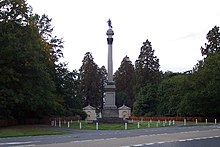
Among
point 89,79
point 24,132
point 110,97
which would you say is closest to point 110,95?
point 110,97

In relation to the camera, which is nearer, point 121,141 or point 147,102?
point 121,141

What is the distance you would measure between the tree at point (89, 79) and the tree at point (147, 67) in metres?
19.9

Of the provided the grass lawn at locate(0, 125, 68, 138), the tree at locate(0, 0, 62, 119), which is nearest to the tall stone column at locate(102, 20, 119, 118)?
the tree at locate(0, 0, 62, 119)

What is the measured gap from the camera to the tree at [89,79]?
115688 millimetres

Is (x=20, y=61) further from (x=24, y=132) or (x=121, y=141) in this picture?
(x=121, y=141)

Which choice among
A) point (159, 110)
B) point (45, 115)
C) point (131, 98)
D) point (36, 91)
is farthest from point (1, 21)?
point (131, 98)

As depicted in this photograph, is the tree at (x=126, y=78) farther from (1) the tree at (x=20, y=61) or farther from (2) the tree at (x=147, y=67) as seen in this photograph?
(1) the tree at (x=20, y=61)

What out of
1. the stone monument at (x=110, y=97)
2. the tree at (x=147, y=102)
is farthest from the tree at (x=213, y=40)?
the stone monument at (x=110, y=97)

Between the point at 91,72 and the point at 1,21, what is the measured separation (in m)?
75.4

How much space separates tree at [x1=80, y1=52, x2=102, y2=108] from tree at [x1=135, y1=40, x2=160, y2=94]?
19.9m

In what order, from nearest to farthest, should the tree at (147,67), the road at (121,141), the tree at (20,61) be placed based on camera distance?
the road at (121,141) < the tree at (20,61) < the tree at (147,67)

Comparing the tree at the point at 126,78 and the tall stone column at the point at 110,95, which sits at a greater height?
the tree at the point at 126,78

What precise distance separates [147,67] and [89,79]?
923 inches

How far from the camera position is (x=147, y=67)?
98.8 m
